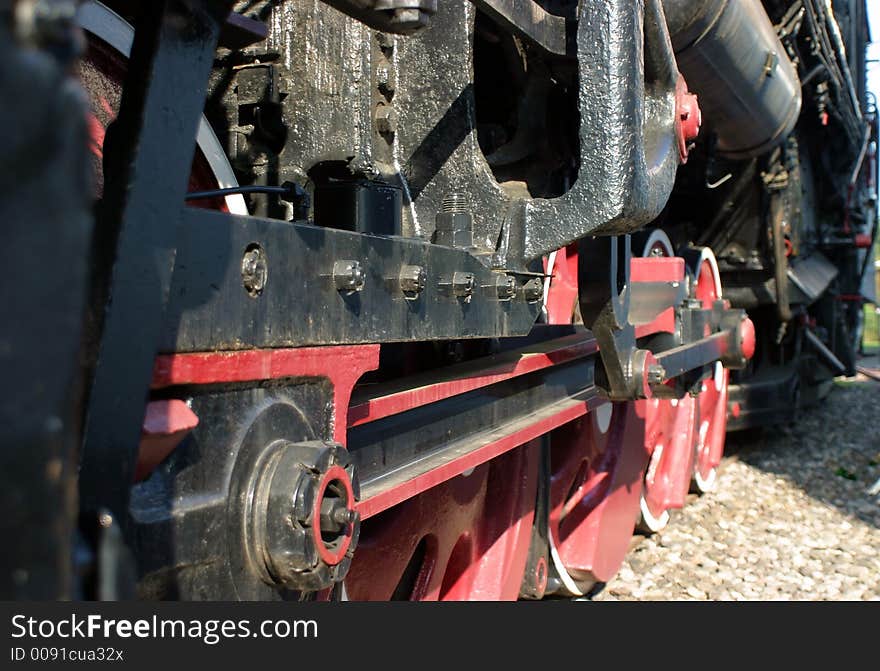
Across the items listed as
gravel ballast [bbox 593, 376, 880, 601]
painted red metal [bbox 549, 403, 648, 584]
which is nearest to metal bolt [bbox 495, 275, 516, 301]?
painted red metal [bbox 549, 403, 648, 584]

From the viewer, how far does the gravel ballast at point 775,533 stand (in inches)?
148

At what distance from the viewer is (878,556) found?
4059mm

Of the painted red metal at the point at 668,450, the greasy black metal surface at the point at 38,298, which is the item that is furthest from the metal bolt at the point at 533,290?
the painted red metal at the point at 668,450

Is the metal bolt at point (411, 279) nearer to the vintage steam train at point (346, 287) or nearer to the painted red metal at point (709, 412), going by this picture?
the vintage steam train at point (346, 287)

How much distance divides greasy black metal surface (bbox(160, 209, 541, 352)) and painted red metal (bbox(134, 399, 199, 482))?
56 millimetres

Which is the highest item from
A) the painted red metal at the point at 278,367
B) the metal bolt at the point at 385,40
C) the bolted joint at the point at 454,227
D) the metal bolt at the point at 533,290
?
the metal bolt at the point at 385,40

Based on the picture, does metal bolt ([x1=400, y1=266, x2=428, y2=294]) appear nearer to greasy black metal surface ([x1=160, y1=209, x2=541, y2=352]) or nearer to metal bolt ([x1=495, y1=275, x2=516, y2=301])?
greasy black metal surface ([x1=160, y1=209, x2=541, y2=352])

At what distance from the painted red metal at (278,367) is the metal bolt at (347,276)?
8cm

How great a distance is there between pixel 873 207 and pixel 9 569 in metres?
8.28

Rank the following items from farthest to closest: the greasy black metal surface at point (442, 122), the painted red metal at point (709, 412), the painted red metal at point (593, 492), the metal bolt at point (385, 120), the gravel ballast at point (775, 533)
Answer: the painted red metal at point (709, 412), the gravel ballast at point (775, 533), the painted red metal at point (593, 492), the metal bolt at point (385, 120), the greasy black metal surface at point (442, 122)

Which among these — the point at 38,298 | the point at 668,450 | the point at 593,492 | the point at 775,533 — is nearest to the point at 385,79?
the point at 38,298

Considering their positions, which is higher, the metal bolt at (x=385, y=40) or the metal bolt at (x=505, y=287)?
the metal bolt at (x=385, y=40)

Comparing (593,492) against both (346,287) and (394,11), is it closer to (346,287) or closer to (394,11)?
(346,287)

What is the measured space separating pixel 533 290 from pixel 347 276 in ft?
2.42
